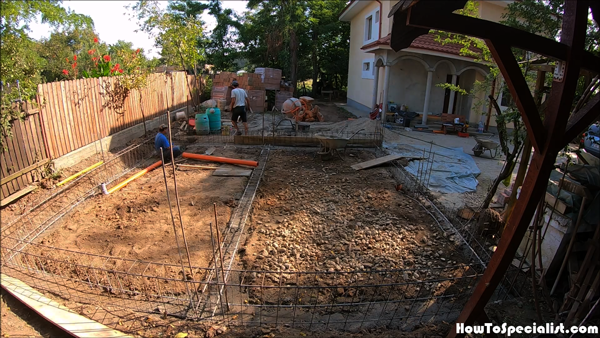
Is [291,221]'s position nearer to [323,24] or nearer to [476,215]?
[476,215]

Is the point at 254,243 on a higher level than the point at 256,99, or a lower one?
lower

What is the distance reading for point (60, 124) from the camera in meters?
7.22

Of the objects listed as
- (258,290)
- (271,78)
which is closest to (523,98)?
(258,290)

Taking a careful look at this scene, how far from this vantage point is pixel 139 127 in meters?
10.8

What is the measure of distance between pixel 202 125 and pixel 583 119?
9.93 meters

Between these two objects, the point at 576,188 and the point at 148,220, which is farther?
the point at 148,220

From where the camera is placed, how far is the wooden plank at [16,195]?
568 centimetres

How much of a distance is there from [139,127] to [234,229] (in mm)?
7114

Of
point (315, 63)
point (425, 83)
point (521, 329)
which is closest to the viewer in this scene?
point (521, 329)

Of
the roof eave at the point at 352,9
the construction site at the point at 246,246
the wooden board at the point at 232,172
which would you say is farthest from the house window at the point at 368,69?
the wooden board at the point at 232,172

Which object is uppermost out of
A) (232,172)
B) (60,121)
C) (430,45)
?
(430,45)

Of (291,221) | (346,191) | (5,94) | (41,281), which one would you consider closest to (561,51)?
(291,221)

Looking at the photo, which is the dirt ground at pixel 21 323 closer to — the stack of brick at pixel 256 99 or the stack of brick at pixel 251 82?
the stack of brick at pixel 256 99

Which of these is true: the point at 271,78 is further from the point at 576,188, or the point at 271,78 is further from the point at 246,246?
the point at 576,188
